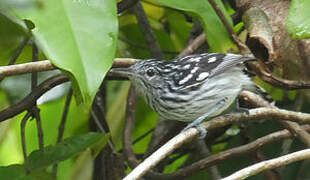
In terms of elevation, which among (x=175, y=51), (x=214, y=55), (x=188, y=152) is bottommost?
(x=188, y=152)

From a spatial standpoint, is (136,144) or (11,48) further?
(136,144)

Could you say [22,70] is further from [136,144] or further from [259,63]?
[136,144]

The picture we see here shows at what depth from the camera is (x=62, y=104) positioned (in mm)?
4051

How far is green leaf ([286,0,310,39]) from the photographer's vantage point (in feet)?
7.43

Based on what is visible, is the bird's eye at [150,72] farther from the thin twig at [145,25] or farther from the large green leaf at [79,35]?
the large green leaf at [79,35]

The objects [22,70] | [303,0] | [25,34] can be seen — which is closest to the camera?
[303,0]

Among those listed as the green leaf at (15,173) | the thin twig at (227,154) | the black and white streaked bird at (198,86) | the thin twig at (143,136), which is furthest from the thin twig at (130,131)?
the green leaf at (15,173)

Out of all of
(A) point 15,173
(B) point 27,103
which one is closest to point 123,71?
(B) point 27,103

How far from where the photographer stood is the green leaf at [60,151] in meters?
2.66

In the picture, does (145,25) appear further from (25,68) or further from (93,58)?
(93,58)

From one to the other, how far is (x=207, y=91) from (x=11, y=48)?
3.75 ft

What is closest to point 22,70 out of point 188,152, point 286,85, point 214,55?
point 214,55

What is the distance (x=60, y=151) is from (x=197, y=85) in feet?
2.87

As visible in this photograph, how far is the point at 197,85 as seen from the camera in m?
3.24
